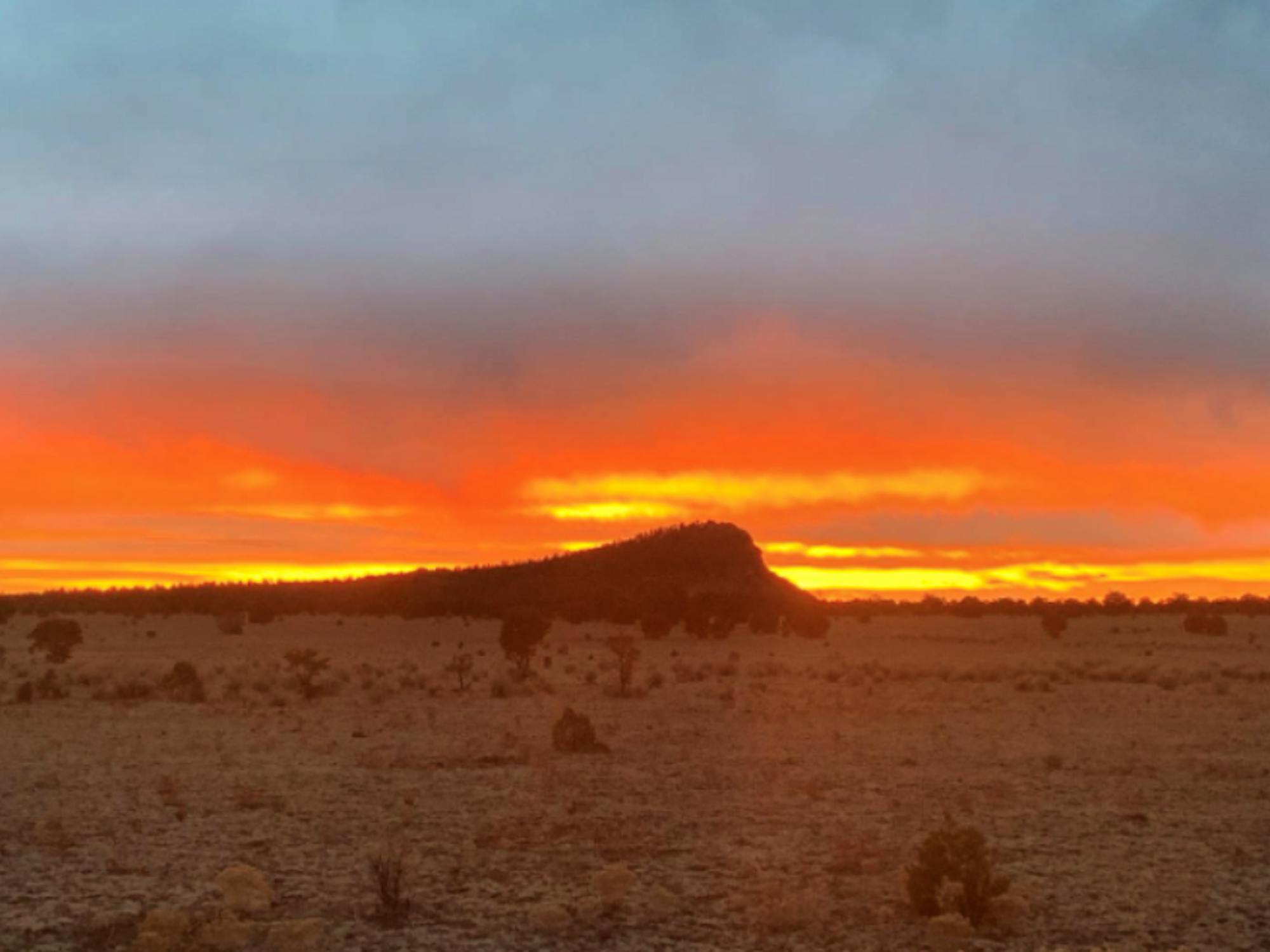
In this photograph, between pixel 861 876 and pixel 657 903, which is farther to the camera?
pixel 861 876

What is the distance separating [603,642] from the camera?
2598 inches

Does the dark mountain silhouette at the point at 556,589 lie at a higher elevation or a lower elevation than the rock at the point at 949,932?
higher

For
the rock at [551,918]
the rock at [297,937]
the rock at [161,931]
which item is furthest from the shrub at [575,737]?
the rock at [297,937]

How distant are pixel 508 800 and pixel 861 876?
6.12 meters

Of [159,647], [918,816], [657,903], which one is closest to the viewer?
[657,903]

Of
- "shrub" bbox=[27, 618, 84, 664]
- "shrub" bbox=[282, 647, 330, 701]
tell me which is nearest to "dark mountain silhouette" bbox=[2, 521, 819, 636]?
"shrub" bbox=[27, 618, 84, 664]

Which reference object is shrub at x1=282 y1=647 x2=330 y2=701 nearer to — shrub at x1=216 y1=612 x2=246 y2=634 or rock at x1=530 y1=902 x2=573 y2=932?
rock at x1=530 y1=902 x2=573 y2=932

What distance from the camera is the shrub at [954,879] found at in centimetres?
1239

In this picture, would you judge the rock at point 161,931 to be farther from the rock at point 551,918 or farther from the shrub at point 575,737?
the shrub at point 575,737

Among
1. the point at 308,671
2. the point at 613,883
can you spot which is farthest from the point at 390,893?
the point at 308,671

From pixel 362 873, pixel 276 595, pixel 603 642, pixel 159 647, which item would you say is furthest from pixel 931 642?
pixel 276 595

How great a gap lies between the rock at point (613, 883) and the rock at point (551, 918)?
2.05 ft

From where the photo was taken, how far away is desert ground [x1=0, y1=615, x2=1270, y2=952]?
40.5 feet

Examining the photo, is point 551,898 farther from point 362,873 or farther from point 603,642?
point 603,642
